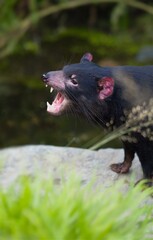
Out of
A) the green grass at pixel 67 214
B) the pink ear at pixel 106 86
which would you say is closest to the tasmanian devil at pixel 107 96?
the pink ear at pixel 106 86

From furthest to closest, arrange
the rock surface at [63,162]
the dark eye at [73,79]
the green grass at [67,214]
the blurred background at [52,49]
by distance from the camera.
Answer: the blurred background at [52,49] < the rock surface at [63,162] < the dark eye at [73,79] < the green grass at [67,214]

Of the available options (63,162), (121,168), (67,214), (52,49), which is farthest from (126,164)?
(52,49)

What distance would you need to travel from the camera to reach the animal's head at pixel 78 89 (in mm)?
4578

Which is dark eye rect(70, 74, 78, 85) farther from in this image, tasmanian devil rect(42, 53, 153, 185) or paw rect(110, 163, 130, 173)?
paw rect(110, 163, 130, 173)

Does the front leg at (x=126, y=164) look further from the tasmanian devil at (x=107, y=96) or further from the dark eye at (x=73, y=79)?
the dark eye at (x=73, y=79)

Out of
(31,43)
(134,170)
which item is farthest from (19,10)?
(134,170)

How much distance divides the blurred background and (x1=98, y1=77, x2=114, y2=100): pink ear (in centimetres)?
268

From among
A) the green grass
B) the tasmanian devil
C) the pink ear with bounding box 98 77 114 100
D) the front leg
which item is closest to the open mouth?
the tasmanian devil

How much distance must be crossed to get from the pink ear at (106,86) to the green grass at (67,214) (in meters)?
1.10

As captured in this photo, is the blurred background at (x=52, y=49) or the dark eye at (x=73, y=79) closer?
the dark eye at (x=73, y=79)

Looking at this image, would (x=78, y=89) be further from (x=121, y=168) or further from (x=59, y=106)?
(x=121, y=168)

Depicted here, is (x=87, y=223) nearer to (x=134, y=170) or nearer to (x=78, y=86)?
(x=78, y=86)

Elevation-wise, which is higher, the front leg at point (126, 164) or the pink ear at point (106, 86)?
the pink ear at point (106, 86)

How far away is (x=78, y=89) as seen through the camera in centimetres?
460
